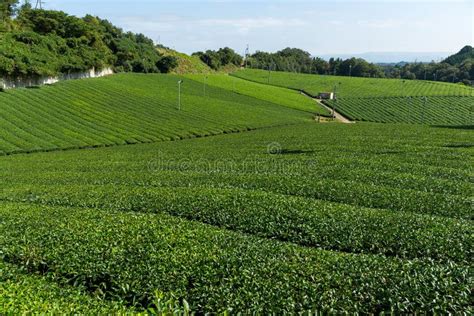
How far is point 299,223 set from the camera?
54.4 feet

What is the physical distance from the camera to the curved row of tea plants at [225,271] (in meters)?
10.4

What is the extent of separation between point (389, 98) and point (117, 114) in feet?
270

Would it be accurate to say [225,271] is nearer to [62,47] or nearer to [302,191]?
[302,191]

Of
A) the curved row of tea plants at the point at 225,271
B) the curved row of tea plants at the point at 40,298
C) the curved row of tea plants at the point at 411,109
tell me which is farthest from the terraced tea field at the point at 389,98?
the curved row of tea plants at the point at 40,298

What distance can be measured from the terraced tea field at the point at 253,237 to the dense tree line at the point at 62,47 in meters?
54.4

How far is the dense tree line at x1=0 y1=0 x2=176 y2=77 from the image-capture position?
246 feet

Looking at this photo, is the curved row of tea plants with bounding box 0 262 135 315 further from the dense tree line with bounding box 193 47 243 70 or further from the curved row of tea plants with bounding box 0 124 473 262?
the dense tree line with bounding box 193 47 243 70

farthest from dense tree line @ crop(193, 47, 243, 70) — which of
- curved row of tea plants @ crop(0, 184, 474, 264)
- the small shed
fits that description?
curved row of tea plants @ crop(0, 184, 474, 264)

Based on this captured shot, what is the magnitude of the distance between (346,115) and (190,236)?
8506 cm

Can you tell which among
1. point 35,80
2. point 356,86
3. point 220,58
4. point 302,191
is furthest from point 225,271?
point 220,58

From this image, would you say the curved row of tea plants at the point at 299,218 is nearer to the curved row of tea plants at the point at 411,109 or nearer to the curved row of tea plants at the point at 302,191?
the curved row of tea plants at the point at 302,191

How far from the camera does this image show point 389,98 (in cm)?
11656

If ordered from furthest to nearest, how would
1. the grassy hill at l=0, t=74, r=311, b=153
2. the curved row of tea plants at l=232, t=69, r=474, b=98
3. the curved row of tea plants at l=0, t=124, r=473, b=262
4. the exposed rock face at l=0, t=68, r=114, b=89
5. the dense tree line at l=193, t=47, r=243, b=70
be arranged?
the dense tree line at l=193, t=47, r=243, b=70, the curved row of tea plants at l=232, t=69, r=474, b=98, the exposed rock face at l=0, t=68, r=114, b=89, the grassy hill at l=0, t=74, r=311, b=153, the curved row of tea plants at l=0, t=124, r=473, b=262

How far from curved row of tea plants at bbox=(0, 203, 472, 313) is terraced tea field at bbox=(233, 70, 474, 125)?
272 ft
